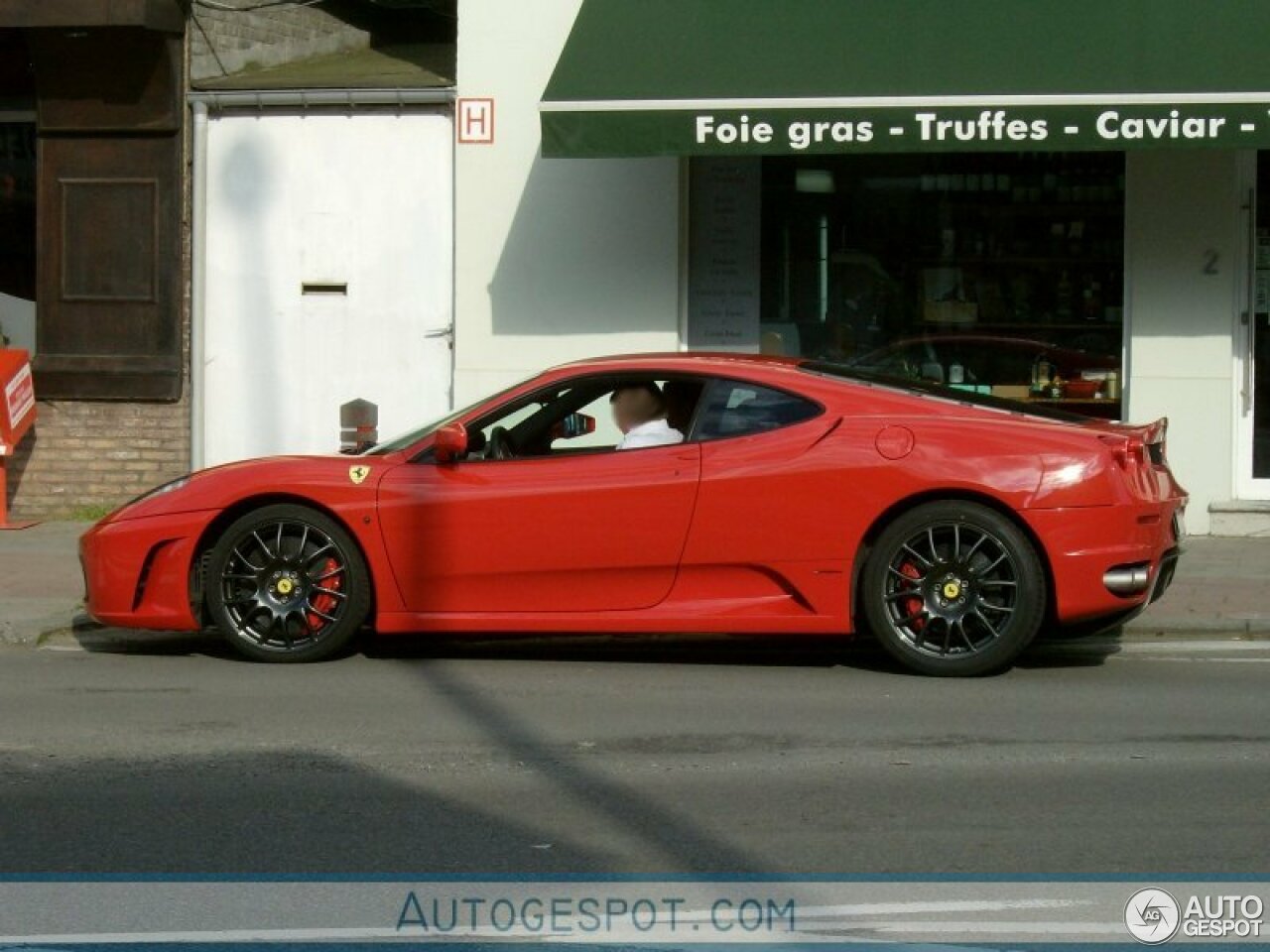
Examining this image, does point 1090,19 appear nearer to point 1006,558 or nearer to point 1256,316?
point 1256,316

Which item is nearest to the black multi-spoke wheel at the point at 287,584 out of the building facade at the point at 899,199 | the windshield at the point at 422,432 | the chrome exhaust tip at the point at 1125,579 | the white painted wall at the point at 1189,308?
the windshield at the point at 422,432

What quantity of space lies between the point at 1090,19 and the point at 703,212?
→ 3.15 metres

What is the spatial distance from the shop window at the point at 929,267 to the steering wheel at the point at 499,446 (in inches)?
209

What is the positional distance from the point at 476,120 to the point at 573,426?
17.7 ft

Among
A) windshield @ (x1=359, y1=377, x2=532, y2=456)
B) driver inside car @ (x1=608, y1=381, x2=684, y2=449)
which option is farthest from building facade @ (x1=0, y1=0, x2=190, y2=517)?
driver inside car @ (x1=608, y1=381, x2=684, y2=449)

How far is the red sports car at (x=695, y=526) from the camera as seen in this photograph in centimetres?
843

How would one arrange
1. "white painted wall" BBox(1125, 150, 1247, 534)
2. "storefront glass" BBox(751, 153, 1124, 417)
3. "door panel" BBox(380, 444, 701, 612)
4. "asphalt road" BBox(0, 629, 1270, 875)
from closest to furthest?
"asphalt road" BBox(0, 629, 1270, 875)
"door panel" BBox(380, 444, 701, 612)
"white painted wall" BBox(1125, 150, 1247, 534)
"storefront glass" BBox(751, 153, 1124, 417)

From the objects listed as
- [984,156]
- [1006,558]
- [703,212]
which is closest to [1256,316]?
[984,156]

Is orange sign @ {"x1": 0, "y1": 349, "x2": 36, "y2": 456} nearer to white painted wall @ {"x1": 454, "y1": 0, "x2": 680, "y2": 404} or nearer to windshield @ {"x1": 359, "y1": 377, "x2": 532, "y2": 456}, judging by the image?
white painted wall @ {"x1": 454, "y1": 0, "x2": 680, "y2": 404}

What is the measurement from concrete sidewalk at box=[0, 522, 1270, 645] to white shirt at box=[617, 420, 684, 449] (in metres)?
2.74

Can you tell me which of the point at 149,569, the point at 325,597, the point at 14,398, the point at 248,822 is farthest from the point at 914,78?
the point at 248,822

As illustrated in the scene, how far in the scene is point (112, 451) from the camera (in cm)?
1473

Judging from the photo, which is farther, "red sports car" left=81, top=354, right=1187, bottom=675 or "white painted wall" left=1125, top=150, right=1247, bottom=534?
"white painted wall" left=1125, top=150, right=1247, bottom=534

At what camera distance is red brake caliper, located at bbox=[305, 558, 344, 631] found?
8.92 m
